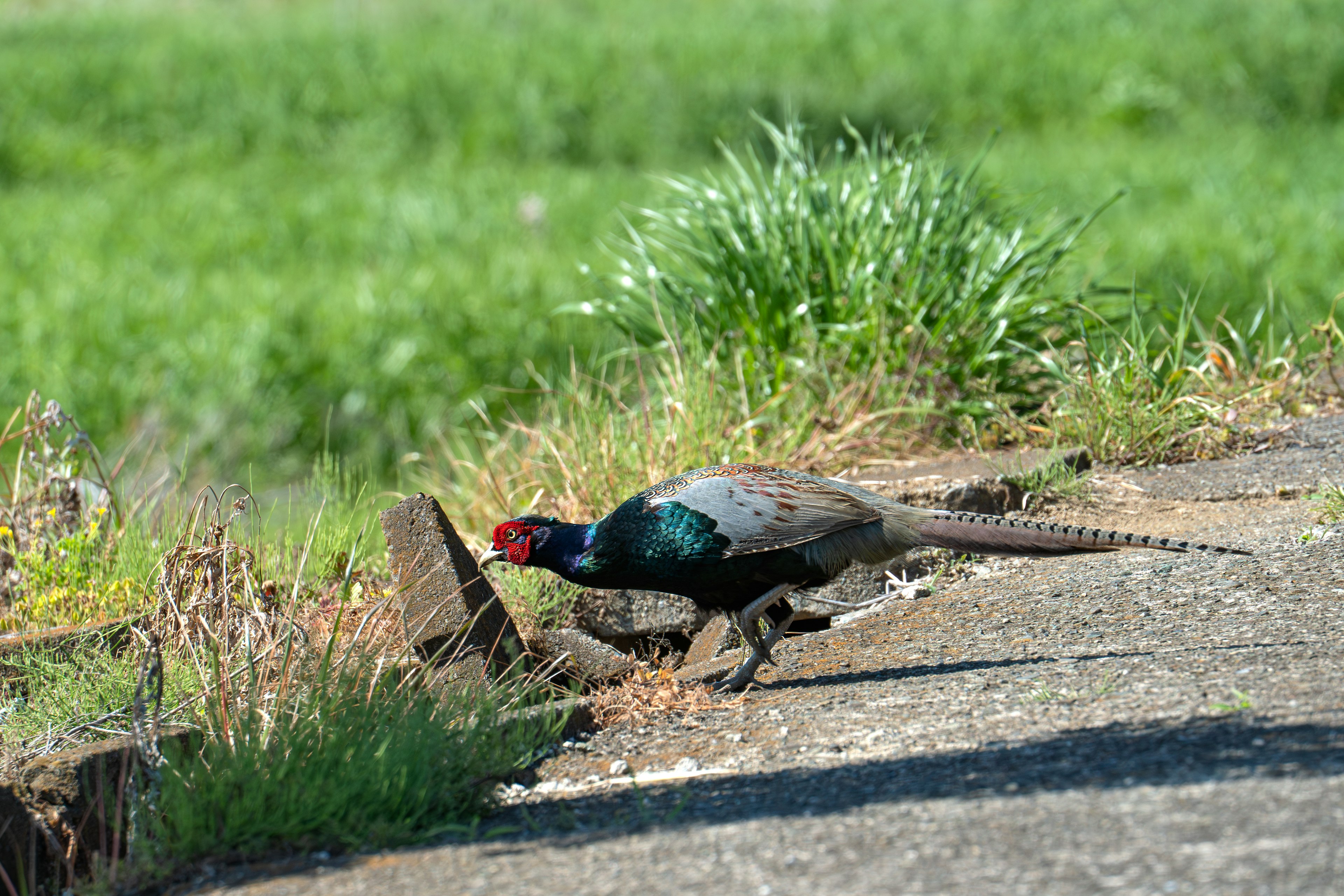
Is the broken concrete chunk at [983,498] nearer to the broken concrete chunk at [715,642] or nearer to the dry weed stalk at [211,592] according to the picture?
the broken concrete chunk at [715,642]

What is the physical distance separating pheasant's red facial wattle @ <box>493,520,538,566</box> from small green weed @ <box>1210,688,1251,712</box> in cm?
175

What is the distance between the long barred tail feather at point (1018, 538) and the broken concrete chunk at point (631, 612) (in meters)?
1.09

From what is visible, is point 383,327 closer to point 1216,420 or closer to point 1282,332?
point 1282,332

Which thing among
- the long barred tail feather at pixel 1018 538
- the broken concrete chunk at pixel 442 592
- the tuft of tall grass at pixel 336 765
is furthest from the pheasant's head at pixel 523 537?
the long barred tail feather at pixel 1018 538

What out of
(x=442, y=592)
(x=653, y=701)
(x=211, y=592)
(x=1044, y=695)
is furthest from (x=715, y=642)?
(x=211, y=592)

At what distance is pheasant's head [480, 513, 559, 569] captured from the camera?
3658 millimetres

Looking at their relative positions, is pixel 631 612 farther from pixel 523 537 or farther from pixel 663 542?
pixel 663 542

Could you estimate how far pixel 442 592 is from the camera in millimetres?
3668

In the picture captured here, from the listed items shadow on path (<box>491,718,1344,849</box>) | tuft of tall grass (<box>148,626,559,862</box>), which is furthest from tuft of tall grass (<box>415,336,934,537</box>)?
shadow on path (<box>491,718,1344,849</box>)

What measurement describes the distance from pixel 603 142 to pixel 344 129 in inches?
144

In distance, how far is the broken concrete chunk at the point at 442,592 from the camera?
3594 mm

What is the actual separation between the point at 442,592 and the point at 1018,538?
1.54m

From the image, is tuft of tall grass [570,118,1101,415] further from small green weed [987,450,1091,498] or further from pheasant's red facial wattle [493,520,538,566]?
pheasant's red facial wattle [493,520,538,566]

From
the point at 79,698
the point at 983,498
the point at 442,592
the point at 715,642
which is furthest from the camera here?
the point at 983,498
